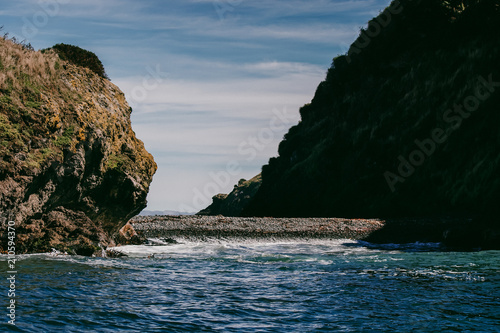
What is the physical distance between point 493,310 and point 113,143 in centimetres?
1901

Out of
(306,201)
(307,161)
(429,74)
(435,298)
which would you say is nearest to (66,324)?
(435,298)

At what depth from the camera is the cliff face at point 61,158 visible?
17281mm

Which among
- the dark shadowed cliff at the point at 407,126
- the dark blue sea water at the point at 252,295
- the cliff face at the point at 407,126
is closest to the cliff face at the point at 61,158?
the dark blue sea water at the point at 252,295

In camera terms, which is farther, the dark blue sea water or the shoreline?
the shoreline

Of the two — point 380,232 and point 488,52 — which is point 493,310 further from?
point 488,52

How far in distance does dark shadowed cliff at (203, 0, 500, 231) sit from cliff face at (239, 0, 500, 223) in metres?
0.13

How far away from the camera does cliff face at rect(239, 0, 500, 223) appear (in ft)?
145

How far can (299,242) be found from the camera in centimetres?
3272

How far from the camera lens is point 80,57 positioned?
86.8 ft

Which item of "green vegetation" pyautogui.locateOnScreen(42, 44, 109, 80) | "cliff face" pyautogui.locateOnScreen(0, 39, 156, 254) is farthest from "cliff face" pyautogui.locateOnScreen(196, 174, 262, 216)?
"cliff face" pyautogui.locateOnScreen(0, 39, 156, 254)

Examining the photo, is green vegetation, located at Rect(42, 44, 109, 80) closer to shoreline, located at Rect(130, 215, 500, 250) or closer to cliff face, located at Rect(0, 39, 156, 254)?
cliff face, located at Rect(0, 39, 156, 254)

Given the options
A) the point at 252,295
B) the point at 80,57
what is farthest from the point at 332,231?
the point at 252,295

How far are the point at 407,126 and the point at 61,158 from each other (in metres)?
42.6

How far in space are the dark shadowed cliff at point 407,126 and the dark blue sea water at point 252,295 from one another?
699 inches
